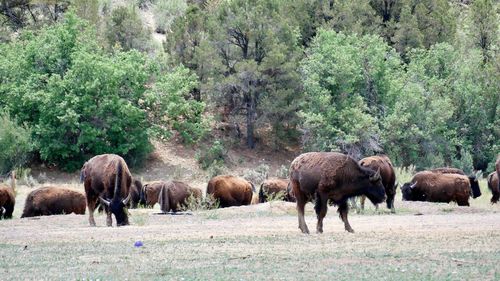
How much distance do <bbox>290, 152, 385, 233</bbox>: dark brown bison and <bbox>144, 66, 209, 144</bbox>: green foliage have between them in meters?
34.8

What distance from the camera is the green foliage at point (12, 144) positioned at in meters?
51.5

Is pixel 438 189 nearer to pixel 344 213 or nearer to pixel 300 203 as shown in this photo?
pixel 344 213

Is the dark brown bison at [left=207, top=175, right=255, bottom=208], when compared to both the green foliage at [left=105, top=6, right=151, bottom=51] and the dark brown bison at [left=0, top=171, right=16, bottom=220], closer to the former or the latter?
the dark brown bison at [left=0, top=171, right=16, bottom=220]

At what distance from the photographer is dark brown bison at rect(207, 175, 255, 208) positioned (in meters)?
37.6

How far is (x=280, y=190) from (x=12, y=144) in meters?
18.4

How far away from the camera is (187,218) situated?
29.8 metres

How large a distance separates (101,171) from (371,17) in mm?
44598

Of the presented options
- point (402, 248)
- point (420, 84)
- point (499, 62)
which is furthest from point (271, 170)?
point (402, 248)

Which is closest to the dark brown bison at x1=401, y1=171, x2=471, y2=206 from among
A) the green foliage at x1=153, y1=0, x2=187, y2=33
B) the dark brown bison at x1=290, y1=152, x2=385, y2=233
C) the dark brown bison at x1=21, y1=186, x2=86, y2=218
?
the dark brown bison at x1=21, y1=186, x2=86, y2=218

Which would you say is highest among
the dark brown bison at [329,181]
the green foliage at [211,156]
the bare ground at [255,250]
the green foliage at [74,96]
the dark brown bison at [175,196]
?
the green foliage at [74,96]

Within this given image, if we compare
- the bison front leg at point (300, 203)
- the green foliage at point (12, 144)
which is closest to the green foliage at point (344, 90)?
the green foliage at point (12, 144)

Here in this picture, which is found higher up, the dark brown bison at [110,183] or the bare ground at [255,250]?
the dark brown bison at [110,183]

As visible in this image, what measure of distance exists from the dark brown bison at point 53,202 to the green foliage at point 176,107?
23.8 metres

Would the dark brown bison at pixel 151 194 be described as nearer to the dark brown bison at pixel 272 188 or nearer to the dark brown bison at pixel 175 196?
the dark brown bison at pixel 175 196
